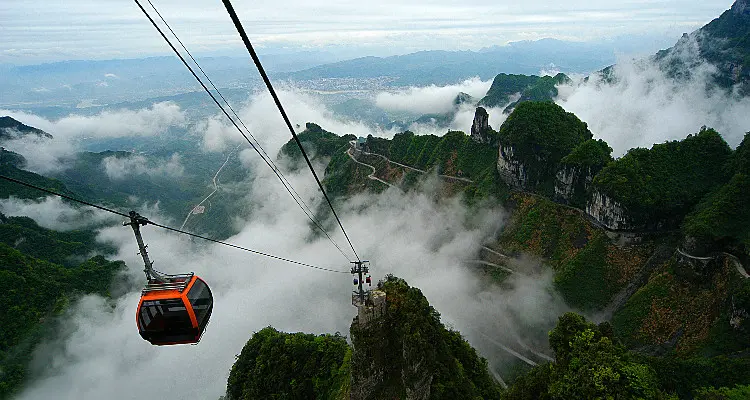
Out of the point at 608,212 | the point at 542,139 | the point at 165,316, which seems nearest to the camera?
the point at 165,316

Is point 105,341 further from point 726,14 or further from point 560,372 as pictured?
point 726,14

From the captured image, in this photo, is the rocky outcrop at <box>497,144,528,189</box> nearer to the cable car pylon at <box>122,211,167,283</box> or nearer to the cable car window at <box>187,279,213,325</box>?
the cable car window at <box>187,279,213,325</box>

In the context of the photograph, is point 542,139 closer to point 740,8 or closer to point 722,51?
point 722,51

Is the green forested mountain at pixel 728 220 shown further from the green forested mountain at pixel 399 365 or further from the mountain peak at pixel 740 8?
the mountain peak at pixel 740 8

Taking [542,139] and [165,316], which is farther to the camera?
[542,139]

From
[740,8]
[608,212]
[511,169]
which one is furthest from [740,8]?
[608,212]

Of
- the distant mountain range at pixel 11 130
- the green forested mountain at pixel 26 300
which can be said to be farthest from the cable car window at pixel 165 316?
the distant mountain range at pixel 11 130
